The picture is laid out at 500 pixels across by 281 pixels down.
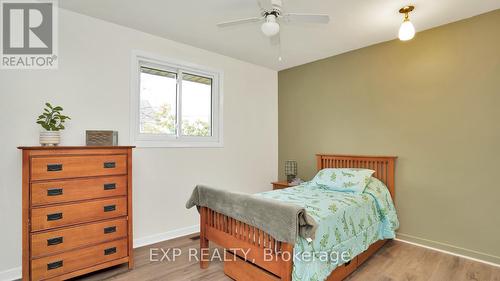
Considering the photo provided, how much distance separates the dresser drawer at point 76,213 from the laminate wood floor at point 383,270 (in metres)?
0.56

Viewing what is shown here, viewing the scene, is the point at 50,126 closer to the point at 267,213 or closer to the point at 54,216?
the point at 54,216

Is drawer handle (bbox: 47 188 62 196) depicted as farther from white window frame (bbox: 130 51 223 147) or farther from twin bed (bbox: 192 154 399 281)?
twin bed (bbox: 192 154 399 281)

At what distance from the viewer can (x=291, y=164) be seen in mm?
4195

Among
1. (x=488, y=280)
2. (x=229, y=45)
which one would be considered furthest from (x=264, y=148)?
(x=488, y=280)

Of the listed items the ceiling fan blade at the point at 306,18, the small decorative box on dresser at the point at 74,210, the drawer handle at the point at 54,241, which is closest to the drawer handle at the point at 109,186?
the small decorative box on dresser at the point at 74,210

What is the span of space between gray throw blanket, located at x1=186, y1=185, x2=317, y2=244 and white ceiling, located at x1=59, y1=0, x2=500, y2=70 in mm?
1809

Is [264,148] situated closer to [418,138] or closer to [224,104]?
[224,104]

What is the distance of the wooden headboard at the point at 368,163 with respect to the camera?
3.19 meters

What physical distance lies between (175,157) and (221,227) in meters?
1.35

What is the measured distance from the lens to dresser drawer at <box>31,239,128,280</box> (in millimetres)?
2014

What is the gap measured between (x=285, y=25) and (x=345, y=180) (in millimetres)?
1930

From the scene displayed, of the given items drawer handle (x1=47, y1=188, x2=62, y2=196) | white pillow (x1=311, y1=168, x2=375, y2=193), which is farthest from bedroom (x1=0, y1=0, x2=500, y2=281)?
white pillow (x1=311, y1=168, x2=375, y2=193)

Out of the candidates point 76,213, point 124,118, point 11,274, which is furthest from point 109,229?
point 124,118

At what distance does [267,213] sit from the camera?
1.86 metres
